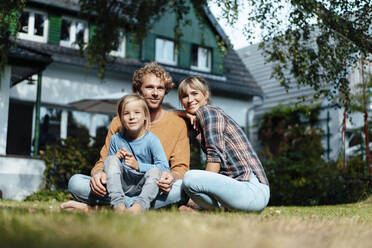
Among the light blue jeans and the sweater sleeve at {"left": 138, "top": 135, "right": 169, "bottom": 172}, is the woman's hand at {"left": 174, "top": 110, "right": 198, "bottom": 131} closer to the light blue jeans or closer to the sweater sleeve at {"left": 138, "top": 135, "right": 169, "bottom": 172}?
the sweater sleeve at {"left": 138, "top": 135, "right": 169, "bottom": 172}

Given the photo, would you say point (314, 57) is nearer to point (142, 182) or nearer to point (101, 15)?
point (101, 15)

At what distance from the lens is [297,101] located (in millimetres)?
14508

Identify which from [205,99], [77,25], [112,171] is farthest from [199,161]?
[112,171]

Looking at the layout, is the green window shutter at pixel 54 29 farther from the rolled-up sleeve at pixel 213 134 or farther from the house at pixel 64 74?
the rolled-up sleeve at pixel 213 134

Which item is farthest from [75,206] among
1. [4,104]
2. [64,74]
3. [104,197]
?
[64,74]

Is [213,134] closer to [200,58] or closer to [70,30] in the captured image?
[70,30]

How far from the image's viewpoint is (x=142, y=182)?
3629 millimetres

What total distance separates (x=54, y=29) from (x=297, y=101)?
25.1ft

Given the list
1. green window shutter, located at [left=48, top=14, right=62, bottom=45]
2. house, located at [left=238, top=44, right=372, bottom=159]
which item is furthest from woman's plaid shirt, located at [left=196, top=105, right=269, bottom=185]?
green window shutter, located at [left=48, top=14, right=62, bottom=45]

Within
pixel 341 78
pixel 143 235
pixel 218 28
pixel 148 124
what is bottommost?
pixel 143 235

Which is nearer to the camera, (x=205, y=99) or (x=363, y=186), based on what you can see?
(x=205, y=99)

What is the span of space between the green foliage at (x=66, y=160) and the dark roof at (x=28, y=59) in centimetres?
171

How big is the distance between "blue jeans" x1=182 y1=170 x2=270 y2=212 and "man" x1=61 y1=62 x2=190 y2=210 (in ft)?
0.76

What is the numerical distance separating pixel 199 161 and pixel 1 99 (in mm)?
4807
